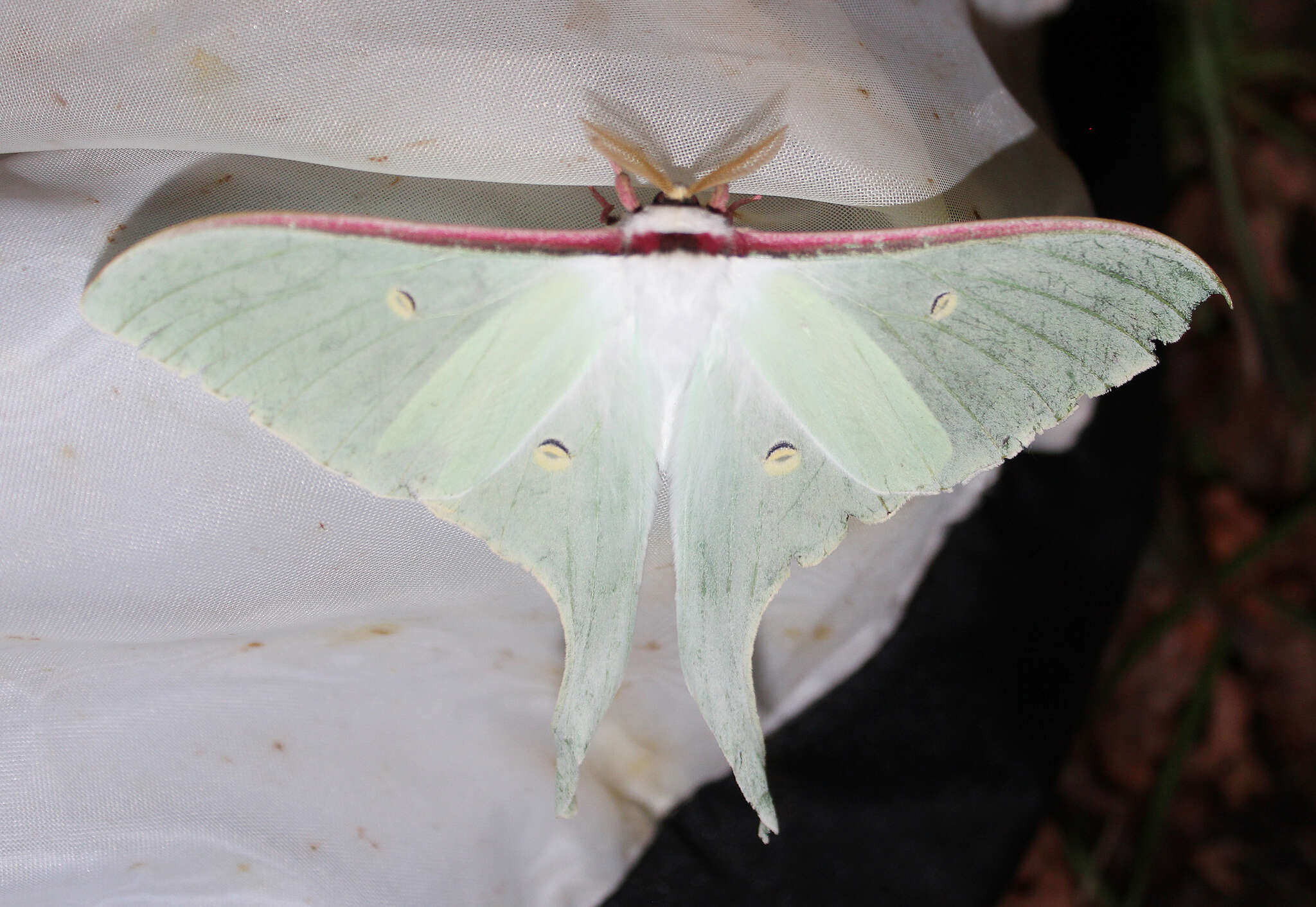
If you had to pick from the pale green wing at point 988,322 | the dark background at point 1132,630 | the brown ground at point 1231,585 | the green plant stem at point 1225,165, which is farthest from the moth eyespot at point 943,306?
the brown ground at point 1231,585

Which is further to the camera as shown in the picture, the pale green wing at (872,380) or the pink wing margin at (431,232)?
the pale green wing at (872,380)

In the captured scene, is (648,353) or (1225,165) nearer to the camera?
(648,353)

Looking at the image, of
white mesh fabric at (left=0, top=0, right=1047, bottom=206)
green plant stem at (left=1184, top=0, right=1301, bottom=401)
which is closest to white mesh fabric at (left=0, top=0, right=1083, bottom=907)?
white mesh fabric at (left=0, top=0, right=1047, bottom=206)

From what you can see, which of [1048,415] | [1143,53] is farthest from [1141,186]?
[1048,415]

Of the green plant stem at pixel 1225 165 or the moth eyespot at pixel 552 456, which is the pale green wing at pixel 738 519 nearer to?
the moth eyespot at pixel 552 456

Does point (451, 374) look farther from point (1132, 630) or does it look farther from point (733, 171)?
point (1132, 630)

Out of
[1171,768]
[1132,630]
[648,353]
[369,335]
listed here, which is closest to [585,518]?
[648,353]
